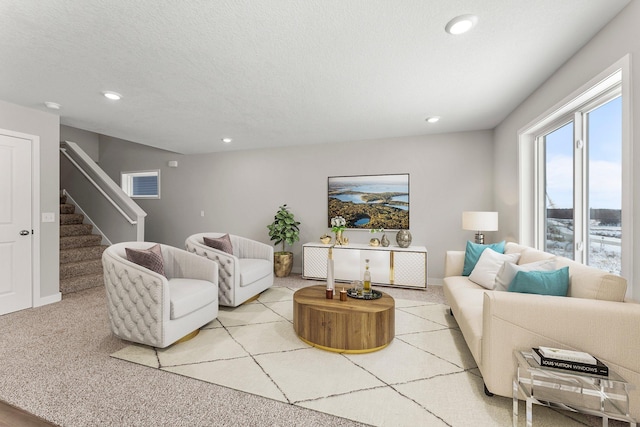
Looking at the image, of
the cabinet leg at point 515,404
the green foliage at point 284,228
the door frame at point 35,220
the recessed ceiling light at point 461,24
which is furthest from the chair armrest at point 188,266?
the recessed ceiling light at point 461,24

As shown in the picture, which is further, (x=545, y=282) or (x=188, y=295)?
(x=188, y=295)

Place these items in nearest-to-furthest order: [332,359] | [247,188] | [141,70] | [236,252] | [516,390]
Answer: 1. [516,390]
2. [332,359]
3. [141,70]
4. [236,252]
5. [247,188]

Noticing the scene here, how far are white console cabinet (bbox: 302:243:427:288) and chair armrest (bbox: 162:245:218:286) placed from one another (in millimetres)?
2128

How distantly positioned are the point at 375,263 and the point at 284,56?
10.6 feet

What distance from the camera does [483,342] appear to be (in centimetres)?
178

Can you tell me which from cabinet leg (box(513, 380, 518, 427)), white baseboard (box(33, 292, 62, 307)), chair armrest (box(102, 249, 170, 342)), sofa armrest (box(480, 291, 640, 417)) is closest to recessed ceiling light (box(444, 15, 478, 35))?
sofa armrest (box(480, 291, 640, 417))

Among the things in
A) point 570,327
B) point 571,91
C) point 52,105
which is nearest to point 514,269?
point 570,327

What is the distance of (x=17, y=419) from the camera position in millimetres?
1669

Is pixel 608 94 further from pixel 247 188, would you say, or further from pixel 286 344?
pixel 247 188

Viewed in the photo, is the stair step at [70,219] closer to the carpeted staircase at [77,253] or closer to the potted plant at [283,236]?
the carpeted staircase at [77,253]

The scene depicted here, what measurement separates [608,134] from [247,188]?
515 centimetres

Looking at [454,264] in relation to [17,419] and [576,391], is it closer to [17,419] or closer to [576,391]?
[576,391]

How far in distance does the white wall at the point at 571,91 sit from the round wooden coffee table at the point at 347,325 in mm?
1617

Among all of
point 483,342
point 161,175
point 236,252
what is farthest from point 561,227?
point 161,175
